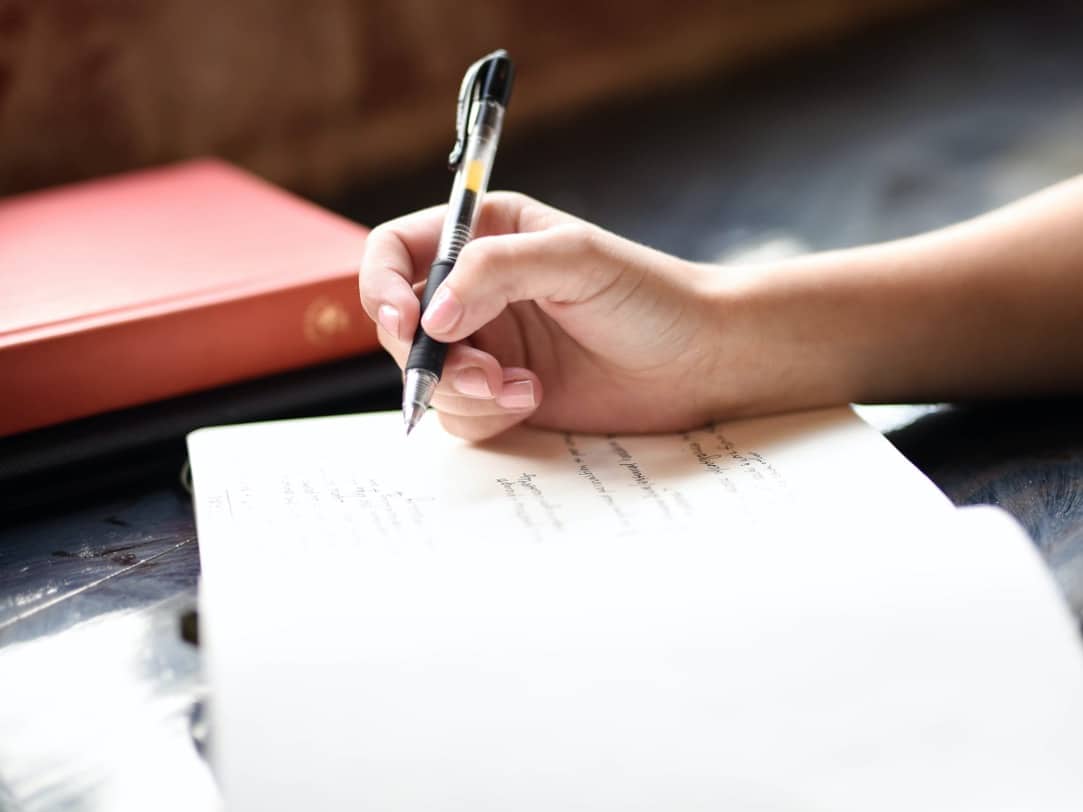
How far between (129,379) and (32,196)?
1.39ft

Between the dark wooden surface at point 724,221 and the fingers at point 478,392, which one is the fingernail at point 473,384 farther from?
the dark wooden surface at point 724,221

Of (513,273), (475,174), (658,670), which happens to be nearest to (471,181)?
(475,174)

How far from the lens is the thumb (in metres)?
0.63

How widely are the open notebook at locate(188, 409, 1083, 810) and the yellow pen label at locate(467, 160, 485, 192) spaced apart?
25 cm

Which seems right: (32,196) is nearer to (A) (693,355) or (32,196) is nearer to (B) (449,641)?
(A) (693,355)

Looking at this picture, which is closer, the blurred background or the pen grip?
the pen grip

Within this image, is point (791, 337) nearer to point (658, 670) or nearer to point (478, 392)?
point (478, 392)

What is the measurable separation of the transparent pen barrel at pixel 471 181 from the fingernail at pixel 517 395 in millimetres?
82

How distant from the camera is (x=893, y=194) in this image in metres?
1.15

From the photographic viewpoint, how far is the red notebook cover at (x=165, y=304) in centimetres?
72

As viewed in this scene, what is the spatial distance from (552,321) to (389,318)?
13 cm

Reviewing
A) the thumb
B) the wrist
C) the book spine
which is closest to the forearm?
the wrist

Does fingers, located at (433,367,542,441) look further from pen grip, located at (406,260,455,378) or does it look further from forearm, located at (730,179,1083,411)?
forearm, located at (730,179,1083,411)

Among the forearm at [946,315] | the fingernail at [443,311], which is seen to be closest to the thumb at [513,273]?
the fingernail at [443,311]
